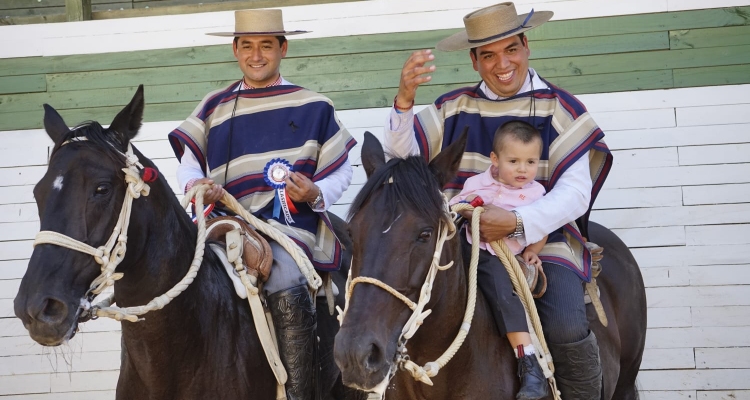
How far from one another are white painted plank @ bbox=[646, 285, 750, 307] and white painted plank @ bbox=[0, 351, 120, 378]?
3.99m

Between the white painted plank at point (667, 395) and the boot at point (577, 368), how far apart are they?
2.62 meters

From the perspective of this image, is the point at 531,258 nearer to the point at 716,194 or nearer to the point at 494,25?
the point at 494,25

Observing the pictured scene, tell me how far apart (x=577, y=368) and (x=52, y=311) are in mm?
2128

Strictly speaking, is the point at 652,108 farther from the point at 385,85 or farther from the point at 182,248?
the point at 182,248

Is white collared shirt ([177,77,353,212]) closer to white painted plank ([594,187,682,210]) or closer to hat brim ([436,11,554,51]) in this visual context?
hat brim ([436,11,554,51])

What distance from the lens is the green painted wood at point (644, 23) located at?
594cm

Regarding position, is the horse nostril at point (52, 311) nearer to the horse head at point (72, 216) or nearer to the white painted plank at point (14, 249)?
the horse head at point (72, 216)

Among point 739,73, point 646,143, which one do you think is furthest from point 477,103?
point 739,73

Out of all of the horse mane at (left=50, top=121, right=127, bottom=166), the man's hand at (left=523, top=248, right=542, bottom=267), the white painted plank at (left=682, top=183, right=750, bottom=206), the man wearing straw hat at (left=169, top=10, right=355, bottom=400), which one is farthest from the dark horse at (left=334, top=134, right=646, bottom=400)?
the white painted plank at (left=682, top=183, right=750, bottom=206)

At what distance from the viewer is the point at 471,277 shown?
3.39 metres

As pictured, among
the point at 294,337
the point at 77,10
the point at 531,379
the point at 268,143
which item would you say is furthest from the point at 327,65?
the point at 531,379

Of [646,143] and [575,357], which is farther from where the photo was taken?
[646,143]

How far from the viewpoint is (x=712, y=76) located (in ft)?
19.4

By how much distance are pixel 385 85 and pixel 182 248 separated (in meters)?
2.82
